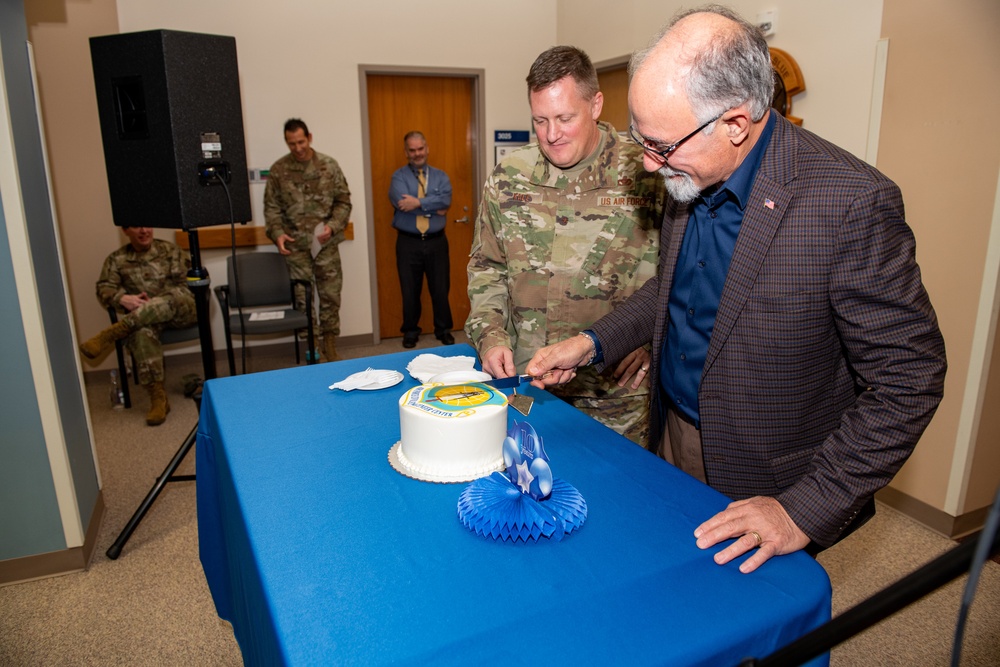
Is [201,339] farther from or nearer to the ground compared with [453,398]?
nearer to the ground

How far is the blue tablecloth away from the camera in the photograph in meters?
0.82

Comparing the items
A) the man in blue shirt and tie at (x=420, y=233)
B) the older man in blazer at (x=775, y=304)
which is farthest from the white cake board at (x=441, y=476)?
the man in blue shirt and tie at (x=420, y=233)

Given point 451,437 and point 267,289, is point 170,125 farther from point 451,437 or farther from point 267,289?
point 267,289

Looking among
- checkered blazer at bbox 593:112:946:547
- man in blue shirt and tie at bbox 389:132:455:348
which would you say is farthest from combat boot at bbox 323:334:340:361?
checkered blazer at bbox 593:112:946:547

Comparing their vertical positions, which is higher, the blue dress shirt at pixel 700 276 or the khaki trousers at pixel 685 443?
the blue dress shirt at pixel 700 276

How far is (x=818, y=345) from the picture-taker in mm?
1144

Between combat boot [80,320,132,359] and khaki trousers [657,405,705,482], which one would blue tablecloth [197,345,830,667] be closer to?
khaki trousers [657,405,705,482]

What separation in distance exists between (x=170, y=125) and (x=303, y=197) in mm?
2540

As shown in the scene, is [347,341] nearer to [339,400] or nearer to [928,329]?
[339,400]

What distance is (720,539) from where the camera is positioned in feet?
3.28

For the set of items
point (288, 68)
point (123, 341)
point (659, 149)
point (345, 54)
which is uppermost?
point (345, 54)

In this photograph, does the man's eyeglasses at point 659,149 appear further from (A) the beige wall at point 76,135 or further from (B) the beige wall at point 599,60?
(A) the beige wall at point 76,135

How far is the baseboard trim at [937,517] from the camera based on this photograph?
2674 mm

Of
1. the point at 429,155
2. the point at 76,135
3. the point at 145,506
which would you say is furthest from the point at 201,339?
the point at 429,155
